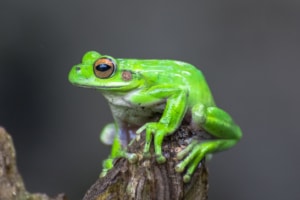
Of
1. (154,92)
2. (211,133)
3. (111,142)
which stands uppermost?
(154,92)

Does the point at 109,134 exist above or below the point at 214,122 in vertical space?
below

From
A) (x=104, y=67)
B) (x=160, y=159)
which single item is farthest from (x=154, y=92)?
(x=160, y=159)

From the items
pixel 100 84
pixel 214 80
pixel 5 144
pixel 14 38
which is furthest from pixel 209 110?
pixel 14 38

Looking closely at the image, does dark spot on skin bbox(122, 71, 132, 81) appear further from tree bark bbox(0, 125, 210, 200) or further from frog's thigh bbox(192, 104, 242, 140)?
tree bark bbox(0, 125, 210, 200)

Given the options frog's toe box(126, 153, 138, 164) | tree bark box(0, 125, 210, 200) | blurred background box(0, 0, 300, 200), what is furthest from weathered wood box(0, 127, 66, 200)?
blurred background box(0, 0, 300, 200)

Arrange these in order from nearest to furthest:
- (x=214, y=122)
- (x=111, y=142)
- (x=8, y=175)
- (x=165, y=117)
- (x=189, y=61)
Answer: (x=8, y=175), (x=165, y=117), (x=214, y=122), (x=111, y=142), (x=189, y=61)

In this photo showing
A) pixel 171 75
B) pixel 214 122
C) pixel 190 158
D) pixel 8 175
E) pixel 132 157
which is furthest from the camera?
pixel 171 75

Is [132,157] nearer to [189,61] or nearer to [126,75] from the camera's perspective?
[126,75]

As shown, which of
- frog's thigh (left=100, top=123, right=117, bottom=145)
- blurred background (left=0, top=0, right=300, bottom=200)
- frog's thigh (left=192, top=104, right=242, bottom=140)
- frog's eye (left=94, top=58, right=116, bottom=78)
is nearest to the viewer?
frog's thigh (left=192, top=104, right=242, bottom=140)

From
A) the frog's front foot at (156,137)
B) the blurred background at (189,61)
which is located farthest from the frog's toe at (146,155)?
the blurred background at (189,61)
